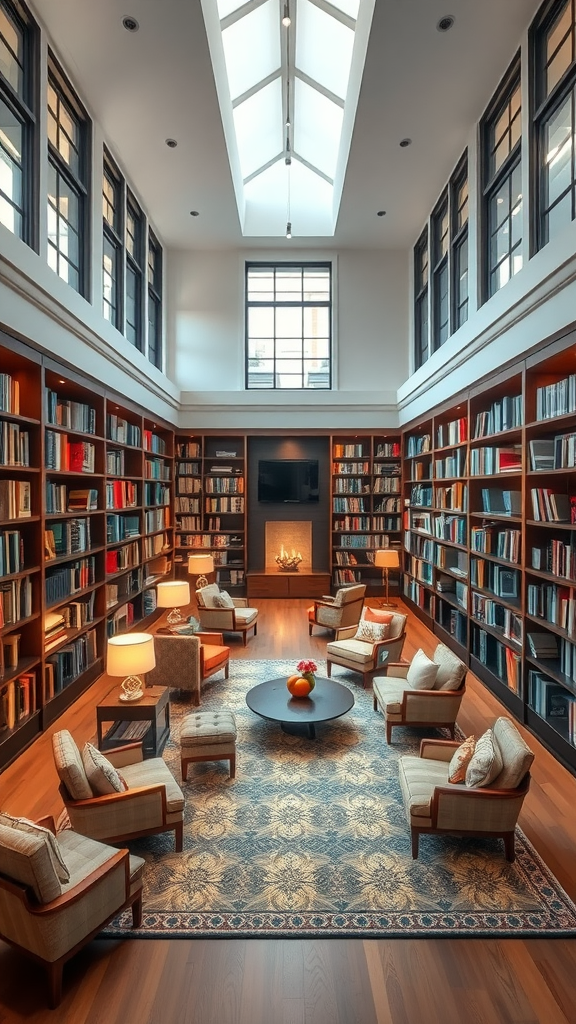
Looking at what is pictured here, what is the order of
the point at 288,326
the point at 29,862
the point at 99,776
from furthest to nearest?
1. the point at 288,326
2. the point at 99,776
3. the point at 29,862

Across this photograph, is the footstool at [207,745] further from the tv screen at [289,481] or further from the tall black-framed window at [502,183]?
the tv screen at [289,481]

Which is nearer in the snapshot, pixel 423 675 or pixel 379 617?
pixel 423 675

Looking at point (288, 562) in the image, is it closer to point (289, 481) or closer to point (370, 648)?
point (289, 481)

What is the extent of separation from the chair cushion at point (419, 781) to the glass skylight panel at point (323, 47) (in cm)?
789

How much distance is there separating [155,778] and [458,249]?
273 inches

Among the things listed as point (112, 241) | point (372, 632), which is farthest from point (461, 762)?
point (112, 241)

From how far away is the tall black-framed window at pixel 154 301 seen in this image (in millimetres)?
8602

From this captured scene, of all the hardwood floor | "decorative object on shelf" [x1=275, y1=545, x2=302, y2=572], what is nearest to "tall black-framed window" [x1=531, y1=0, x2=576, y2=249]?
the hardwood floor

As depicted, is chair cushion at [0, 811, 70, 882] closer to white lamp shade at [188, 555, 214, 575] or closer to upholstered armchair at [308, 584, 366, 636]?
upholstered armchair at [308, 584, 366, 636]

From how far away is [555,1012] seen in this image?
2.03 metres

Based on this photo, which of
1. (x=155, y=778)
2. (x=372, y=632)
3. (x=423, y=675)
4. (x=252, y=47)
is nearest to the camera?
(x=155, y=778)

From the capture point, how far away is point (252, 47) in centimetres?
657

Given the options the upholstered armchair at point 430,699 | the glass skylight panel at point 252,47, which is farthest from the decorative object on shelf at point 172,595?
the glass skylight panel at point 252,47

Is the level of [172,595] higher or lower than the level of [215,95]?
lower
